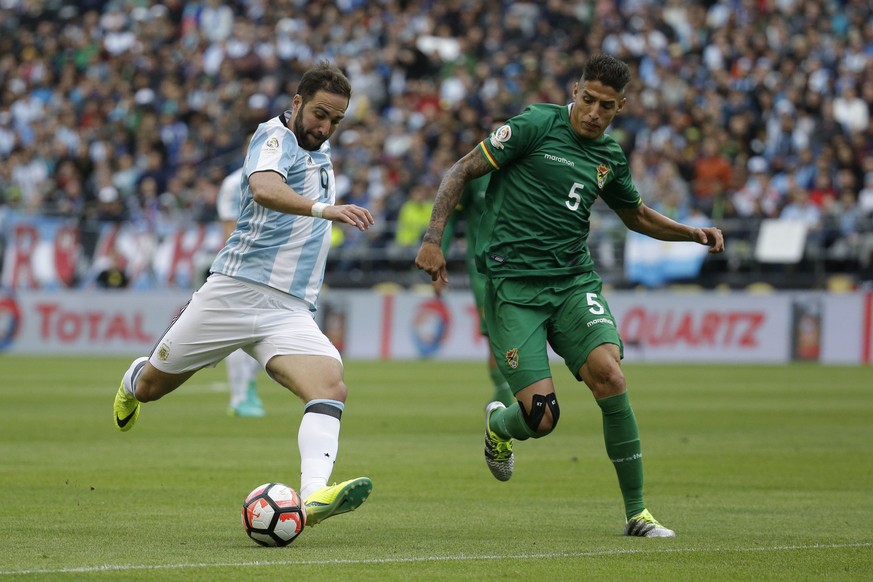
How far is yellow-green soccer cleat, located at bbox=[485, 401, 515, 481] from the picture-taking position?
9.02 meters

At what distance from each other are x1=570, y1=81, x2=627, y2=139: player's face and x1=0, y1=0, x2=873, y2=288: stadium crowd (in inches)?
669

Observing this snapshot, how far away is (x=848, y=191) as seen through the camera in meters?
24.5

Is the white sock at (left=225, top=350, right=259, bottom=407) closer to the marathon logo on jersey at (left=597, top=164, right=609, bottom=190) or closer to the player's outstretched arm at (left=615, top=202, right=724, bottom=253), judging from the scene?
the player's outstretched arm at (left=615, top=202, right=724, bottom=253)

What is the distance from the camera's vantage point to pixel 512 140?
807 cm

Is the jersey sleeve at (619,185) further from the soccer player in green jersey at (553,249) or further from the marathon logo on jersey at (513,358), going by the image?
the marathon logo on jersey at (513,358)

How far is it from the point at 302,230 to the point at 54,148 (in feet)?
83.8

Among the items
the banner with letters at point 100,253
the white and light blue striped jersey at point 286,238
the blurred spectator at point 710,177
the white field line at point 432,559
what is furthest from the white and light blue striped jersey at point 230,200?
the banner with letters at point 100,253

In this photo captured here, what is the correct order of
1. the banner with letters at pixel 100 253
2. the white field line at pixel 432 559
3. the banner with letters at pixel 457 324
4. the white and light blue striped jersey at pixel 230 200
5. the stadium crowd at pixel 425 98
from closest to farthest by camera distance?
1. the white field line at pixel 432 559
2. the white and light blue striped jersey at pixel 230 200
3. the banner with letters at pixel 457 324
4. the stadium crowd at pixel 425 98
5. the banner with letters at pixel 100 253

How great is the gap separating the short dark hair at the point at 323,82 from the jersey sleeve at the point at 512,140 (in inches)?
32.6

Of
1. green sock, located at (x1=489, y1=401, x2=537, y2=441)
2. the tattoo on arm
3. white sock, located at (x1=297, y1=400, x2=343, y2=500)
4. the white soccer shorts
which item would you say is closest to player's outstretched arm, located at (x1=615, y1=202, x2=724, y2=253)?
the tattoo on arm

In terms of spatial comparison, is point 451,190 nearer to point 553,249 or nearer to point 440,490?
point 553,249

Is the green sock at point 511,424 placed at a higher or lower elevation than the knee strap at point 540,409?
lower

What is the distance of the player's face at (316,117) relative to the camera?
303 inches

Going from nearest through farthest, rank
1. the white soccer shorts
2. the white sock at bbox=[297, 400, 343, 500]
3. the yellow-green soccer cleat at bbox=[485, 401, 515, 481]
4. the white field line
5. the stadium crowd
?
the white field line, the white sock at bbox=[297, 400, 343, 500], the white soccer shorts, the yellow-green soccer cleat at bbox=[485, 401, 515, 481], the stadium crowd
